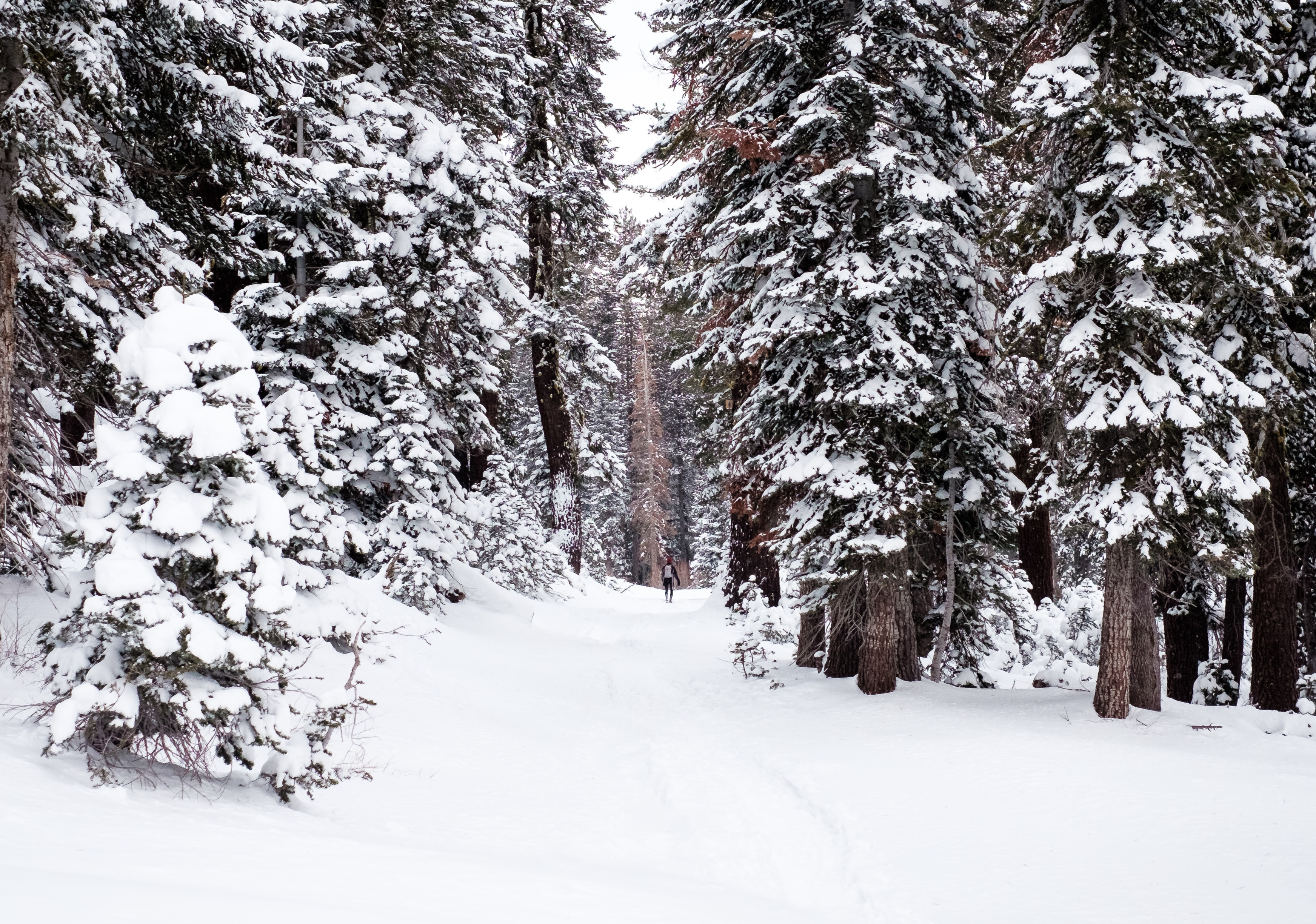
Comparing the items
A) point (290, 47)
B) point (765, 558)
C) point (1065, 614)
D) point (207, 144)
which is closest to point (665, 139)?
point (290, 47)

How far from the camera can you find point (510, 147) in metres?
19.2

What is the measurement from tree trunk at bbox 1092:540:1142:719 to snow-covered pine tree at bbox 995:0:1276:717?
0.02 meters

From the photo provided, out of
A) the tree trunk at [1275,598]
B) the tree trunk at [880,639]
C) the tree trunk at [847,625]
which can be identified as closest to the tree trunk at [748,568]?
the tree trunk at [847,625]

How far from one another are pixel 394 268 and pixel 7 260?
24.3 feet

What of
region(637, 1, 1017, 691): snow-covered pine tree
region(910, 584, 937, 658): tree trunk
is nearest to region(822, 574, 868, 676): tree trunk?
region(637, 1, 1017, 691): snow-covered pine tree

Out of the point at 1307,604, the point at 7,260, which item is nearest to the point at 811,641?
the point at 1307,604

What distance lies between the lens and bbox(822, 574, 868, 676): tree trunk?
1095 cm

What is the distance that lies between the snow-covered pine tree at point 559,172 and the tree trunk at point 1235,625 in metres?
14.1

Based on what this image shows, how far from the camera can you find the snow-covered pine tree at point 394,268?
40.5 ft

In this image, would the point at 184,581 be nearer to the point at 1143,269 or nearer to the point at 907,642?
the point at 1143,269

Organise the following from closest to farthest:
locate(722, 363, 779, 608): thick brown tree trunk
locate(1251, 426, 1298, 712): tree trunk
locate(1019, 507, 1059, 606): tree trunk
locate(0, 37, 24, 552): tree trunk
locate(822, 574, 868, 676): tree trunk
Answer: locate(0, 37, 24, 552): tree trunk < locate(1251, 426, 1298, 712): tree trunk < locate(822, 574, 868, 676): tree trunk < locate(722, 363, 779, 608): thick brown tree trunk < locate(1019, 507, 1059, 606): tree trunk

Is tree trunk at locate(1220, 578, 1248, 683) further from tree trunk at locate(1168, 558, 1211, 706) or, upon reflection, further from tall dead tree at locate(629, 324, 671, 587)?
tall dead tree at locate(629, 324, 671, 587)

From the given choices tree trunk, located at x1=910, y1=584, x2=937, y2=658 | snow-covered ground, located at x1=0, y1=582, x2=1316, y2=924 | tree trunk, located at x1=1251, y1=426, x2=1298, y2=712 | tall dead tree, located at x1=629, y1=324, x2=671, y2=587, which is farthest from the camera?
tall dead tree, located at x1=629, y1=324, x2=671, y2=587

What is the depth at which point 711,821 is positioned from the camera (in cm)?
689
